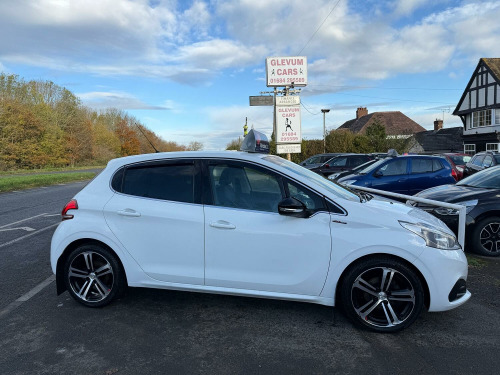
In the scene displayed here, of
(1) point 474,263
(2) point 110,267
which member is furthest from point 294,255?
(1) point 474,263

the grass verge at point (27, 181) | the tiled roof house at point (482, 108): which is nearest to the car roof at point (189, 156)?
the grass verge at point (27, 181)

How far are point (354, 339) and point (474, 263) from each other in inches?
121

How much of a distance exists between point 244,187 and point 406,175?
745cm

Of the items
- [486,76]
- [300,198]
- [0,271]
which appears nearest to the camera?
[300,198]

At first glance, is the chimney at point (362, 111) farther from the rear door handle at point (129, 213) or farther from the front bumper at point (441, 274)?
the rear door handle at point (129, 213)

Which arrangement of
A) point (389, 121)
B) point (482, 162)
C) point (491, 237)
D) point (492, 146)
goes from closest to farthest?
1. point (491, 237)
2. point (482, 162)
3. point (492, 146)
4. point (389, 121)

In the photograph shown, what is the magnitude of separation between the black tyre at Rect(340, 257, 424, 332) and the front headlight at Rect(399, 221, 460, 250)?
30 cm

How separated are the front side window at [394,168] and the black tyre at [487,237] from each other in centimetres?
436

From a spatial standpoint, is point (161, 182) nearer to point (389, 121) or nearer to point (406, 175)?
point (406, 175)

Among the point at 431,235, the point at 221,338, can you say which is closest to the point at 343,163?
the point at 431,235

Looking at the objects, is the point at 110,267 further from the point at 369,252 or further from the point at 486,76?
the point at 486,76

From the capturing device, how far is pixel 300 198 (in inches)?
136

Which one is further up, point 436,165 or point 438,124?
point 438,124

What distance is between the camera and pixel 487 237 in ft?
18.2
